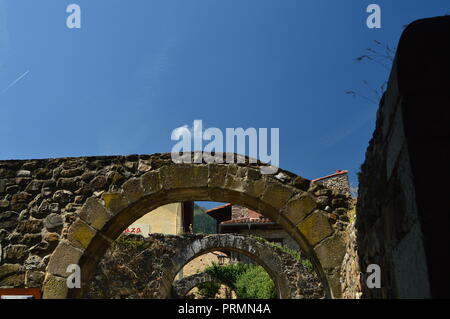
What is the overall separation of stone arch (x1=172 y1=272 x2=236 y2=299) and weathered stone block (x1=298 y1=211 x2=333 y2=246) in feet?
33.3

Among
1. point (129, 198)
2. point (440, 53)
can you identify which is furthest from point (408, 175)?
point (129, 198)

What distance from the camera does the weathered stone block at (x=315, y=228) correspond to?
4.23 metres

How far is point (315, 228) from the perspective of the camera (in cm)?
426

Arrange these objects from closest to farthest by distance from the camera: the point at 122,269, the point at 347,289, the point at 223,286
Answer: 1. the point at 347,289
2. the point at 122,269
3. the point at 223,286

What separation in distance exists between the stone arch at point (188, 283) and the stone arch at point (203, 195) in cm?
943

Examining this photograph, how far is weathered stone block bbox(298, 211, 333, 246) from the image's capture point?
4230 mm

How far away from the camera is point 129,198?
15.0ft

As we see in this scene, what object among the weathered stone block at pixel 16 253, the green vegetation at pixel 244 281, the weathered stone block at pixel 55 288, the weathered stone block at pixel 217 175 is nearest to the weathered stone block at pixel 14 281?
the weathered stone block at pixel 16 253

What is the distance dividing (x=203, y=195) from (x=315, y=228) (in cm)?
142

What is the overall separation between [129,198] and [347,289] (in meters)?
2.60

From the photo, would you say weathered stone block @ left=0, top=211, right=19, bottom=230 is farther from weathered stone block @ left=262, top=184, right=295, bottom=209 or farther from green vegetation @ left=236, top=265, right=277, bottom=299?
green vegetation @ left=236, top=265, right=277, bottom=299
